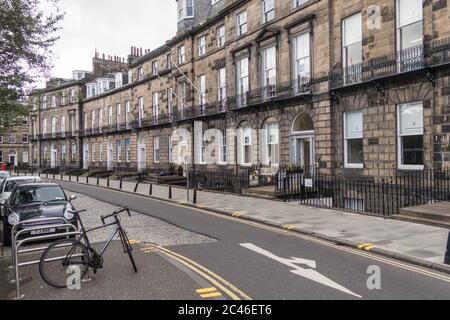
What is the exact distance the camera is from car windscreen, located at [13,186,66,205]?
11688 millimetres

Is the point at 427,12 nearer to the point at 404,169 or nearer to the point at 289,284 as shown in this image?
the point at 404,169

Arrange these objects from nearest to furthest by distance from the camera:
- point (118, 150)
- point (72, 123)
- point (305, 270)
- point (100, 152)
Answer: point (305, 270), point (118, 150), point (100, 152), point (72, 123)

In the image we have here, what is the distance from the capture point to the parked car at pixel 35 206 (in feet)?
33.6

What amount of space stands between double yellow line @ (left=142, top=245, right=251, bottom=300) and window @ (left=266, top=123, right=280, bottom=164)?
1542cm

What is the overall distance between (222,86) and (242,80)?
10.3 ft

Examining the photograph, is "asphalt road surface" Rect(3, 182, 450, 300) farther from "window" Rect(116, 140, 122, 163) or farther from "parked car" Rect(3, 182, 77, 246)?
"window" Rect(116, 140, 122, 163)

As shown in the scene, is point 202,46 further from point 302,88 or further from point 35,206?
point 35,206

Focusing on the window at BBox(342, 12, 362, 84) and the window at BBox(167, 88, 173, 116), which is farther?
the window at BBox(167, 88, 173, 116)

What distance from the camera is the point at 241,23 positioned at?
89.6 feet

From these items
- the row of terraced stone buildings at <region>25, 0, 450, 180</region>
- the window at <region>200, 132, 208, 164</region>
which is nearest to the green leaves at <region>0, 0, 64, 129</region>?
the row of terraced stone buildings at <region>25, 0, 450, 180</region>

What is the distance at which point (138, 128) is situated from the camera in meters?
43.4

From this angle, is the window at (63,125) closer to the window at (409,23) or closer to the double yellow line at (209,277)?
the window at (409,23)

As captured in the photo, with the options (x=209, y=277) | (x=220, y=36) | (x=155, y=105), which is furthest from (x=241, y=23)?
(x=209, y=277)

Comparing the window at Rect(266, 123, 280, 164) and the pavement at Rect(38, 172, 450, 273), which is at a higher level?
the window at Rect(266, 123, 280, 164)
